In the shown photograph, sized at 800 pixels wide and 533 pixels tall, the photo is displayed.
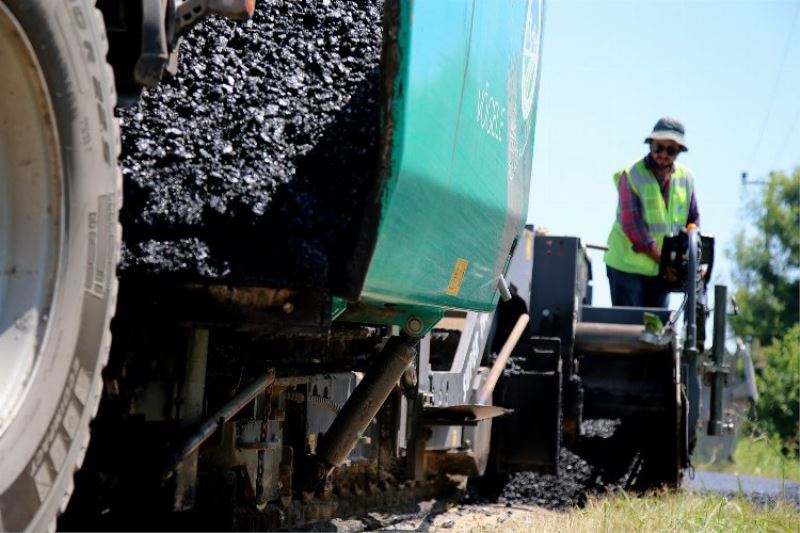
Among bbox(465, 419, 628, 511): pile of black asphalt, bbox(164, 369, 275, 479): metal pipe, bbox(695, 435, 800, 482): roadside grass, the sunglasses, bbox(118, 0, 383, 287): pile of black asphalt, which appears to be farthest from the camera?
bbox(695, 435, 800, 482): roadside grass

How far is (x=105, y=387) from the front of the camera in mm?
2975

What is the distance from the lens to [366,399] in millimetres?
4078

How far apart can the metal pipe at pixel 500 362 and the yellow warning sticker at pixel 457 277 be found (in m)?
2.98

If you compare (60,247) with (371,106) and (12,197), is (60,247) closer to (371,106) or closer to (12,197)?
(12,197)

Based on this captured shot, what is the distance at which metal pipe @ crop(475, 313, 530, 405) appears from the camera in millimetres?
6772

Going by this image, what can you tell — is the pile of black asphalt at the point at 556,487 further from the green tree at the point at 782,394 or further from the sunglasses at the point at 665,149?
the green tree at the point at 782,394

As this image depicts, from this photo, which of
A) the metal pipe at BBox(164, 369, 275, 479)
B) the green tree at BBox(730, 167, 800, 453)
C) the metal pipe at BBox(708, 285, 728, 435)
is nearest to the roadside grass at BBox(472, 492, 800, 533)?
the metal pipe at BBox(708, 285, 728, 435)

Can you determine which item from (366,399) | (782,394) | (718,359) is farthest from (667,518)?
(782,394)

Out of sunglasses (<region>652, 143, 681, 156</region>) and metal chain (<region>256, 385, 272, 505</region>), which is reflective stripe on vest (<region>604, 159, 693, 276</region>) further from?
metal chain (<region>256, 385, 272, 505</region>)

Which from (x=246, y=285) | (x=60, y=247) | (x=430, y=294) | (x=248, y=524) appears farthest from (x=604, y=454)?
(x=60, y=247)

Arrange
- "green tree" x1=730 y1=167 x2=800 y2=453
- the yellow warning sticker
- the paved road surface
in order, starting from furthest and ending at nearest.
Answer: "green tree" x1=730 y1=167 x2=800 y2=453 → the paved road surface → the yellow warning sticker

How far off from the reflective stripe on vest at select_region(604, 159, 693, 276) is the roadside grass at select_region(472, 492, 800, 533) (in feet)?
7.96

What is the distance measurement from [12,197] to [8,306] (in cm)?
19

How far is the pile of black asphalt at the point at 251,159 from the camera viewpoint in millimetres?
2898
